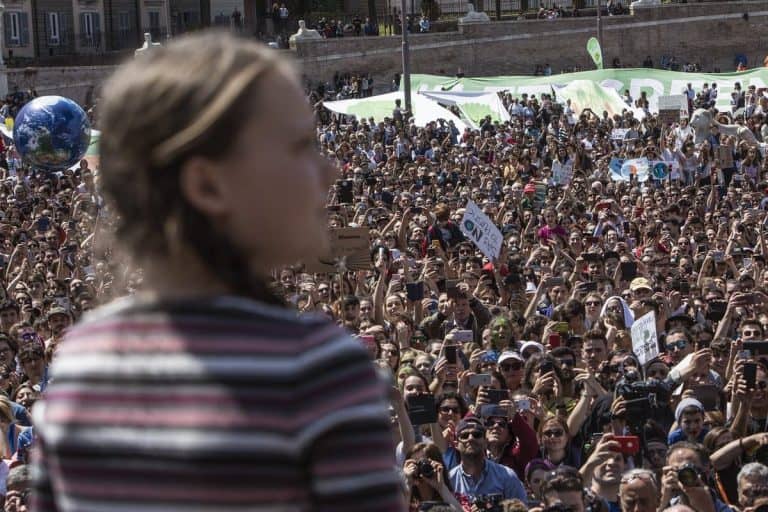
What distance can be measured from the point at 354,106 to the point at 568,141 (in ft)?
27.8

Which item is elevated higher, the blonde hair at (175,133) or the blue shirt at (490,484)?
the blonde hair at (175,133)

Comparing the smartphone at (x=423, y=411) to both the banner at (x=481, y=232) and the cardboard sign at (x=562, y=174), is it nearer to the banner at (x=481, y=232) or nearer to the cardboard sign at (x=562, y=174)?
the banner at (x=481, y=232)

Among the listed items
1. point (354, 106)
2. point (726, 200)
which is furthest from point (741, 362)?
point (354, 106)

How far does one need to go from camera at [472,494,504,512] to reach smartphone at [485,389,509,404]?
50.8 inches

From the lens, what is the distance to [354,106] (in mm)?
36250

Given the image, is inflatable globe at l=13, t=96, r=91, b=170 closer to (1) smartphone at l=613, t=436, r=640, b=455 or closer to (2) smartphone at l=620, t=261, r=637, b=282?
(2) smartphone at l=620, t=261, r=637, b=282

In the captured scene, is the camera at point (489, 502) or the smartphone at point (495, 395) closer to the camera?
the camera at point (489, 502)

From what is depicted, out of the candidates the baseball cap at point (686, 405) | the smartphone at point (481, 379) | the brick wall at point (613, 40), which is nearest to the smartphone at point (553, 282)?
the smartphone at point (481, 379)

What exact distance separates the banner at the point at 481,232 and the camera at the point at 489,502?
832 centimetres

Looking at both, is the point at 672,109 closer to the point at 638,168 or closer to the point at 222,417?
the point at 638,168

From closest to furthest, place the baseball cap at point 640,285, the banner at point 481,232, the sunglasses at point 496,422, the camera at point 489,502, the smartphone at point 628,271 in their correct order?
the camera at point 489,502, the sunglasses at point 496,422, the baseball cap at point 640,285, the smartphone at point 628,271, the banner at point 481,232

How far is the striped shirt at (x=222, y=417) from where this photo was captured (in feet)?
4.91

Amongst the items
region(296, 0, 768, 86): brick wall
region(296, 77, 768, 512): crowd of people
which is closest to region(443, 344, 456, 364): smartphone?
region(296, 77, 768, 512): crowd of people

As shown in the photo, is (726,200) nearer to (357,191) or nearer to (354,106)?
(357,191)
